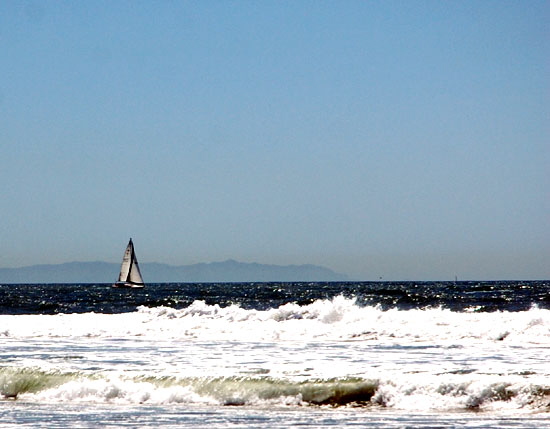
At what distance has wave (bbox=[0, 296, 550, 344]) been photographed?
3102 cm

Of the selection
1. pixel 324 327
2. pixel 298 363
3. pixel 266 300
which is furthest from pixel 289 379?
pixel 266 300

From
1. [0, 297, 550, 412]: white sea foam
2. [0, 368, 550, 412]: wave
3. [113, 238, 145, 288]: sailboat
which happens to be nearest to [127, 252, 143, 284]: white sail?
[113, 238, 145, 288]: sailboat

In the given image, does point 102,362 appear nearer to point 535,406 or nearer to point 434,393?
point 434,393

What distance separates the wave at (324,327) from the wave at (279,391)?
39.4 feet

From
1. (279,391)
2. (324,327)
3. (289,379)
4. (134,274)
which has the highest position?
(134,274)

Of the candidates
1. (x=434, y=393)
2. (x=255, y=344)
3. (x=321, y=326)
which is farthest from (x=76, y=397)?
(x=321, y=326)

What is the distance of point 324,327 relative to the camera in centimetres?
3684

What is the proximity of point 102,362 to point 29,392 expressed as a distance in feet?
10.6

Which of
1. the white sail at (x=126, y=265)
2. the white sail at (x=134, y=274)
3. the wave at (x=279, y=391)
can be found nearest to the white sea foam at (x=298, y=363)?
the wave at (x=279, y=391)

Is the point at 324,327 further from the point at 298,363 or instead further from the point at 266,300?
the point at 266,300

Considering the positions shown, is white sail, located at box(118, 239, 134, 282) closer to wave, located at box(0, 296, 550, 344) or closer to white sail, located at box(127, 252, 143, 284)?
white sail, located at box(127, 252, 143, 284)

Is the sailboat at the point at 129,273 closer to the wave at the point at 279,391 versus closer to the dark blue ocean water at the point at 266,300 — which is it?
the dark blue ocean water at the point at 266,300

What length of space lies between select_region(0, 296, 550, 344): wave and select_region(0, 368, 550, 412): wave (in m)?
12.0

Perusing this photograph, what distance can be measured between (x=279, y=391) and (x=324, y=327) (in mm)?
18937
